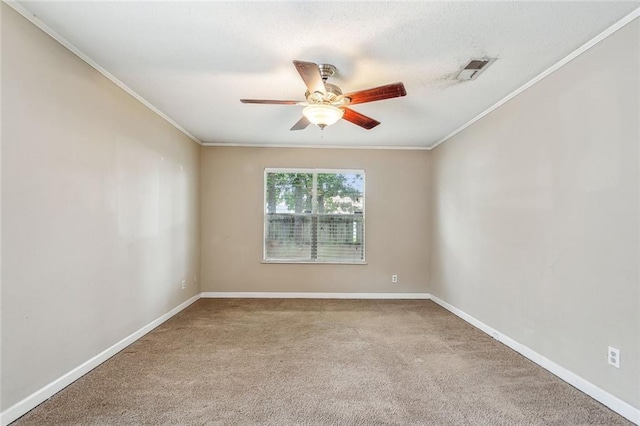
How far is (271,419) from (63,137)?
2.39 meters

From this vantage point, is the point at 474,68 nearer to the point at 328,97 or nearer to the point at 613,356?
the point at 328,97

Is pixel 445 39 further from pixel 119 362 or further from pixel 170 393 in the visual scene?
pixel 119 362

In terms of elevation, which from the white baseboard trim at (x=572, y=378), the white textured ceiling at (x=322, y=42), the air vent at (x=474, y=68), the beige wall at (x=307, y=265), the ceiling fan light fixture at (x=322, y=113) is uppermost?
the white textured ceiling at (x=322, y=42)

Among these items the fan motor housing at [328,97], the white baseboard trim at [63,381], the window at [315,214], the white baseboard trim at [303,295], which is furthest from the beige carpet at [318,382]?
the fan motor housing at [328,97]

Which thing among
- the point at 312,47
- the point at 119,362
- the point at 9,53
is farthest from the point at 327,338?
the point at 9,53

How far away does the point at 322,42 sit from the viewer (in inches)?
91.8

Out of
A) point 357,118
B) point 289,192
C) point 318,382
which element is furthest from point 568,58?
point 289,192

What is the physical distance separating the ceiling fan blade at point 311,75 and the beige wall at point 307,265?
3.01 metres

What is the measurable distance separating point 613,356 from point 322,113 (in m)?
2.62

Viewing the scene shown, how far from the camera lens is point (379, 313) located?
4.52 m

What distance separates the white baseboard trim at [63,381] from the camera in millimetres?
1998

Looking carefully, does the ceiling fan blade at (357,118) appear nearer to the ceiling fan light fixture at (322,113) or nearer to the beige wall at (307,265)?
the ceiling fan light fixture at (322,113)

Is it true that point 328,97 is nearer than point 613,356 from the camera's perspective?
No

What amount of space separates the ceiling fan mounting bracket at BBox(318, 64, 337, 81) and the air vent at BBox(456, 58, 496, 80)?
3.47 ft
